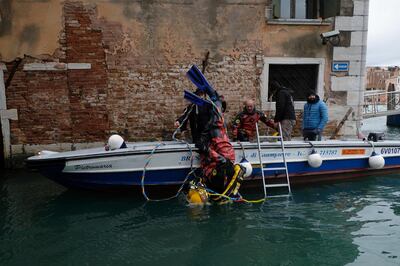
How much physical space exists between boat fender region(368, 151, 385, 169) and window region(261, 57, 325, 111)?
196 cm

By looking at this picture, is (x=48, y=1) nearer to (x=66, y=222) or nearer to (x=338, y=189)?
(x=66, y=222)

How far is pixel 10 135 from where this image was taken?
7.64 m

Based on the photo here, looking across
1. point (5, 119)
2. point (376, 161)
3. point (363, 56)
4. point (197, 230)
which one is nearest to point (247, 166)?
point (197, 230)

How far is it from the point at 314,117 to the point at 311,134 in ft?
1.07

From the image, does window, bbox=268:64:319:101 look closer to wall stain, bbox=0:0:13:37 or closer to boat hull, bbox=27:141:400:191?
boat hull, bbox=27:141:400:191

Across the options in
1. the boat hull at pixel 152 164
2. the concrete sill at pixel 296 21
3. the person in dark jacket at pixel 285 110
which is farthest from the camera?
the concrete sill at pixel 296 21

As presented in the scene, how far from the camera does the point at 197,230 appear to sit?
4805 millimetres

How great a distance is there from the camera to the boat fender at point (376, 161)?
685 cm

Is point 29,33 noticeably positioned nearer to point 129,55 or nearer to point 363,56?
point 129,55

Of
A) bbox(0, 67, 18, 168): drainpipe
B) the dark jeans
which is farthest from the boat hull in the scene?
bbox(0, 67, 18, 168): drainpipe

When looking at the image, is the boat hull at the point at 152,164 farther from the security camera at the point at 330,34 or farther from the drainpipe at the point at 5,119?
the security camera at the point at 330,34

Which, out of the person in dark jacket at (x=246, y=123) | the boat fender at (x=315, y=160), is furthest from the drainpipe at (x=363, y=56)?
the person in dark jacket at (x=246, y=123)

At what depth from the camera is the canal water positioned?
13.5 ft

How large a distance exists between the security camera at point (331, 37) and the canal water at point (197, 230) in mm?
3336
